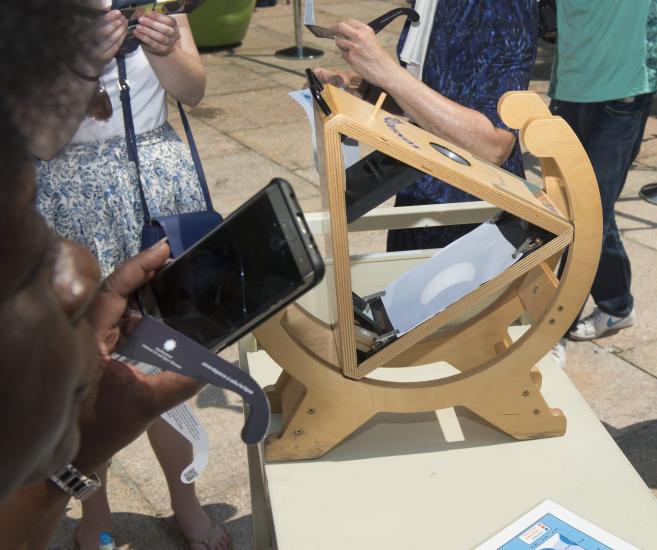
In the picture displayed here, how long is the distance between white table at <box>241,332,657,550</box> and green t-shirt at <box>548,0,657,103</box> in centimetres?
156

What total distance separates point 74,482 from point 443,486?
2.70 ft

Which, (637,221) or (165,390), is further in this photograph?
(637,221)

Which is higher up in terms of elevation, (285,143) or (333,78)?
(333,78)

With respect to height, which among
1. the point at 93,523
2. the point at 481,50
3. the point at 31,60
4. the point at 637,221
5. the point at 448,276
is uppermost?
the point at 31,60

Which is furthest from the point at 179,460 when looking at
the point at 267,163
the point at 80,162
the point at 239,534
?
the point at 267,163

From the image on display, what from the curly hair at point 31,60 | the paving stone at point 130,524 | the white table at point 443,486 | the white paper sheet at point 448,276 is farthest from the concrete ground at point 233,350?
the curly hair at point 31,60

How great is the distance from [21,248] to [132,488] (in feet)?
7.96

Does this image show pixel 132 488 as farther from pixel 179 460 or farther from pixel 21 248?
pixel 21 248

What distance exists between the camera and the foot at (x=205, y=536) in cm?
258

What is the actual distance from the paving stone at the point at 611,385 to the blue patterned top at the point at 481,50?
1517mm

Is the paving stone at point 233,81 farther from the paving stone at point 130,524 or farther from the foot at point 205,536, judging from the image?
the foot at point 205,536

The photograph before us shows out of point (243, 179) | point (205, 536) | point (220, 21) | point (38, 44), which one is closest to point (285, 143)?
point (243, 179)

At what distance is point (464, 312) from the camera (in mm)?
1745

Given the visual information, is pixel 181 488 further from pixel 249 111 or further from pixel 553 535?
pixel 249 111
